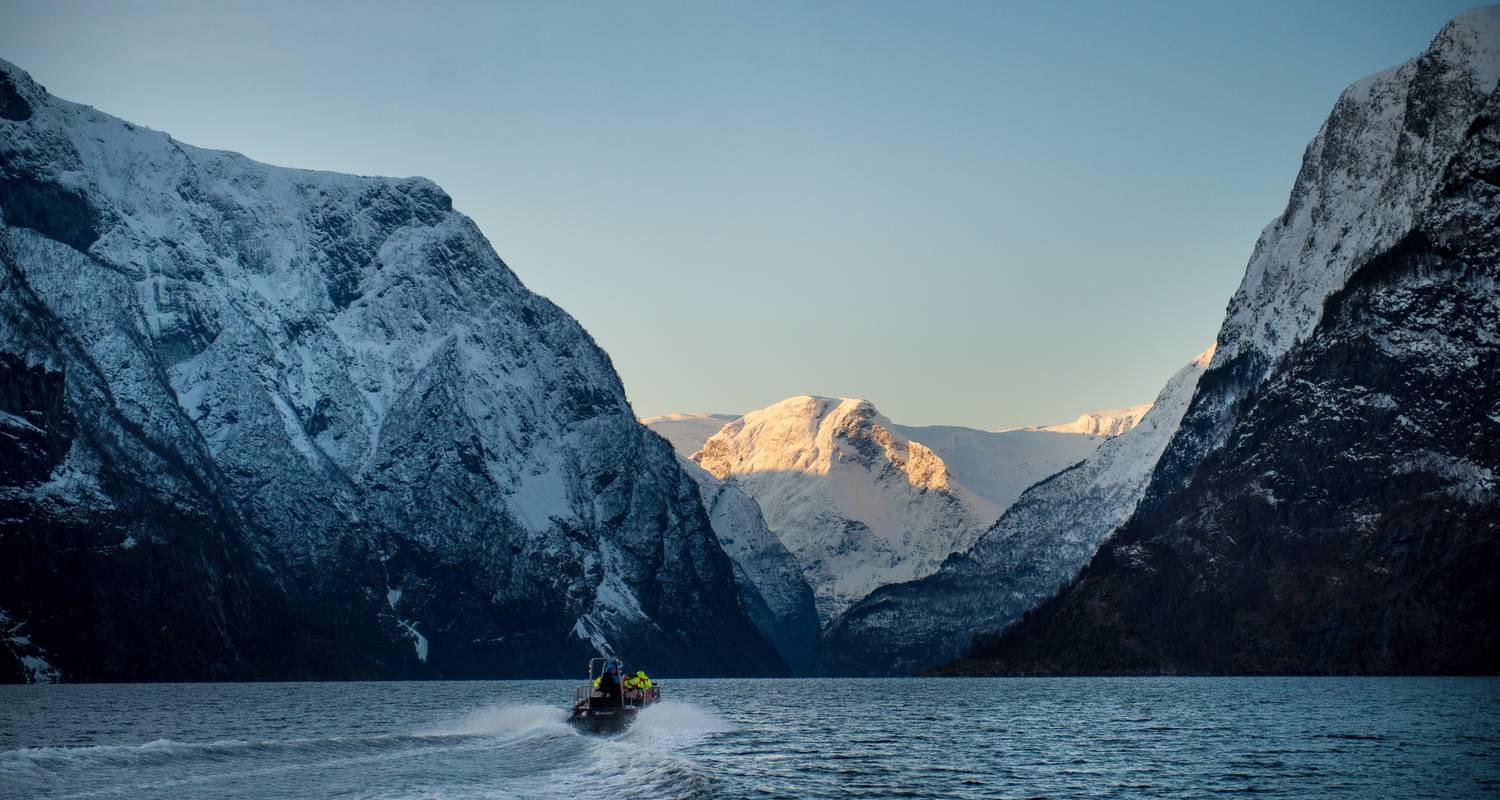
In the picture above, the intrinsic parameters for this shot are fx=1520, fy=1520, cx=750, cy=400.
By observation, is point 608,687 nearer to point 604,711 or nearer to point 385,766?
point 604,711

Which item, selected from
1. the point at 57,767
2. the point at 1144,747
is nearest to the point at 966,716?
the point at 1144,747

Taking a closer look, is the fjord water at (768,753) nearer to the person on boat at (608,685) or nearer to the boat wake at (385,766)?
the boat wake at (385,766)

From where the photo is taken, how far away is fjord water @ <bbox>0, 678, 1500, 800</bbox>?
8444 cm

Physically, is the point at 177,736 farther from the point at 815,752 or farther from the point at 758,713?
the point at 758,713

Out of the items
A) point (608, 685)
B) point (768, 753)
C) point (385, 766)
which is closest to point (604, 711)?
point (608, 685)

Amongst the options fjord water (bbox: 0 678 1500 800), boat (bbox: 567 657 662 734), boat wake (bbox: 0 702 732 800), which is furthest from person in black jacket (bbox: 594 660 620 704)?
boat wake (bbox: 0 702 732 800)

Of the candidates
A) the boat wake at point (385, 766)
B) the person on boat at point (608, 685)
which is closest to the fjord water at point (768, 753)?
the boat wake at point (385, 766)

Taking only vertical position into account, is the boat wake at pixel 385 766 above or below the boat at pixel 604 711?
below

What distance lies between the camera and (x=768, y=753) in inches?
4338

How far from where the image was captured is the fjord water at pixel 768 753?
84.4 metres

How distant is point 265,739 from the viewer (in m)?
114

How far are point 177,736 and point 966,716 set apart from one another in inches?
3153

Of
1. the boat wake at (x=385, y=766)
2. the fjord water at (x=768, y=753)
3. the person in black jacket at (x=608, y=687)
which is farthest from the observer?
the person in black jacket at (x=608, y=687)

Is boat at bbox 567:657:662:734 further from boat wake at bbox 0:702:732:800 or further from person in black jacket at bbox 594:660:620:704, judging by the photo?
boat wake at bbox 0:702:732:800
